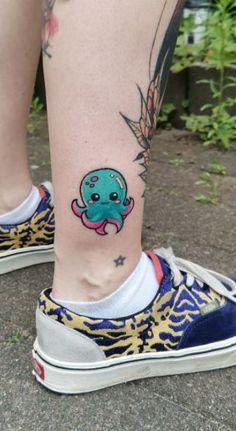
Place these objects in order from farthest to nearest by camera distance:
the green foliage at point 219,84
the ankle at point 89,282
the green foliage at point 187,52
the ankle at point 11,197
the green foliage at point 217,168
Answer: the green foliage at point 187,52, the green foliage at point 219,84, the green foliage at point 217,168, the ankle at point 11,197, the ankle at point 89,282

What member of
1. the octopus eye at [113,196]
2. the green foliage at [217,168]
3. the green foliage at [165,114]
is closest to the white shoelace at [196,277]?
the octopus eye at [113,196]

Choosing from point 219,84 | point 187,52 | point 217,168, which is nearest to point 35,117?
point 187,52

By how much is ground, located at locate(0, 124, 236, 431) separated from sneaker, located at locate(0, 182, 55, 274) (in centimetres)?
3

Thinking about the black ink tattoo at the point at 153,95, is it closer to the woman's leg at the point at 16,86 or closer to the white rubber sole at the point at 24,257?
the woman's leg at the point at 16,86

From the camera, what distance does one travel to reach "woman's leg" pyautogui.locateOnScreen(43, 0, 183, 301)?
30.8 inches

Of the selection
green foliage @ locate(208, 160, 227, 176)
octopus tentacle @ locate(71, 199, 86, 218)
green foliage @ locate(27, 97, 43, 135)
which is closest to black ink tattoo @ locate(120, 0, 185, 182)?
octopus tentacle @ locate(71, 199, 86, 218)

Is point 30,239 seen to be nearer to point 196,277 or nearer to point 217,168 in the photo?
point 196,277

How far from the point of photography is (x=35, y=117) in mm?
2709

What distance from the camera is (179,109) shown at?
98.5 inches

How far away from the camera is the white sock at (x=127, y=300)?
901 mm

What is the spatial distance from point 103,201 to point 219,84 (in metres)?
1.60

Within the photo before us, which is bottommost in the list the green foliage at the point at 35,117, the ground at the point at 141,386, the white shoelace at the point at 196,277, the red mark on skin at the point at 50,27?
the ground at the point at 141,386

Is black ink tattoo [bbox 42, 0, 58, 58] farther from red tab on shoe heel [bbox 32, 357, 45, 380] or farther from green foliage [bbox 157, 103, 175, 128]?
green foliage [bbox 157, 103, 175, 128]

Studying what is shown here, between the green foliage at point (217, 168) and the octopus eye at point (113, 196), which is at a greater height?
the octopus eye at point (113, 196)
